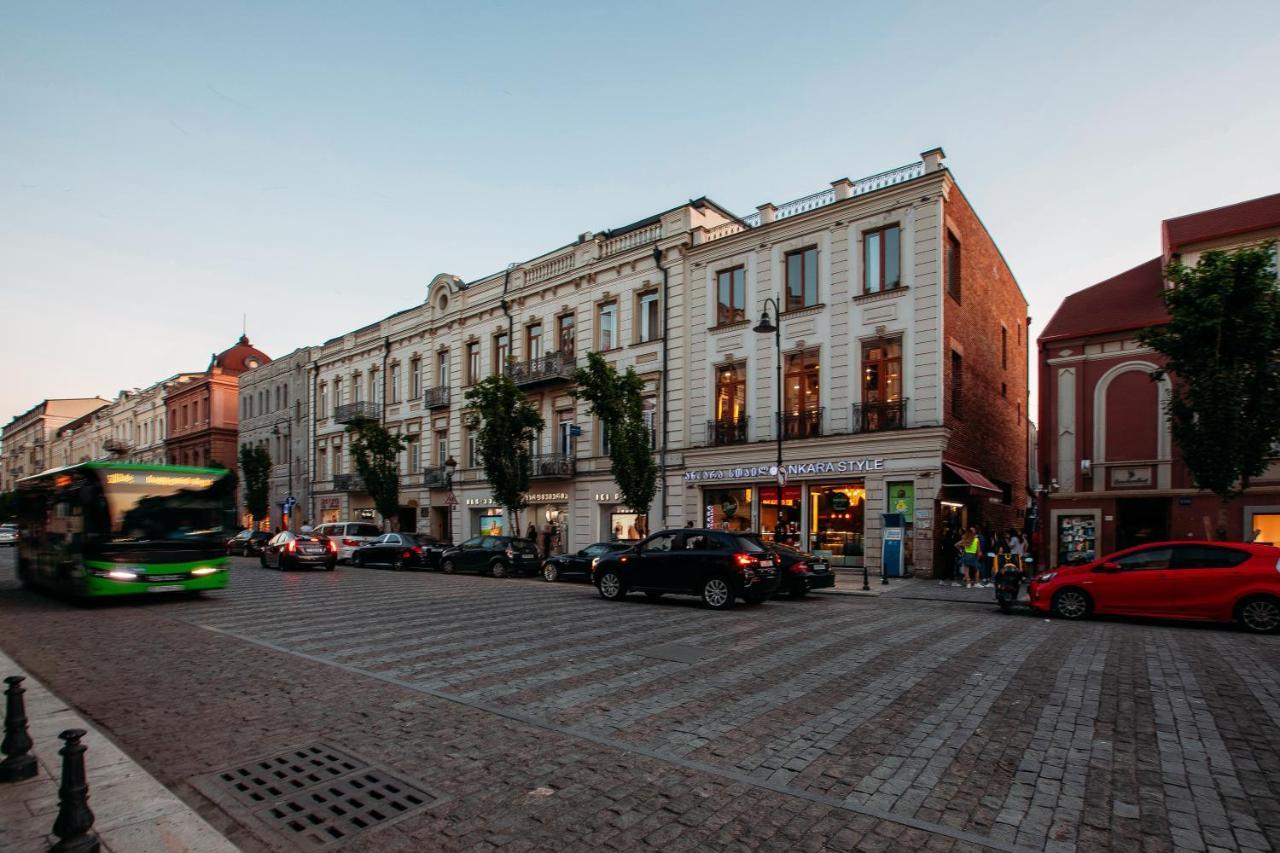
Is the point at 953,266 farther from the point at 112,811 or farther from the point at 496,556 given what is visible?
the point at 112,811

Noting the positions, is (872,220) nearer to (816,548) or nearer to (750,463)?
(750,463)

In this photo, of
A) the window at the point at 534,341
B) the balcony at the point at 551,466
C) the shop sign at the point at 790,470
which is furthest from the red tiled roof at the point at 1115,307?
the window at the point at 534,341

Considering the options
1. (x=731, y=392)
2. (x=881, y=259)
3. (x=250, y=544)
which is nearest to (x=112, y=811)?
(x=881, y=259)

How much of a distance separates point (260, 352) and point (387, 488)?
38513 millimetres

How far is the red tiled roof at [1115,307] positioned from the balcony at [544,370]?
1842 centimetres

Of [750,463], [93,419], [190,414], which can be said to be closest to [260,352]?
[190,414]

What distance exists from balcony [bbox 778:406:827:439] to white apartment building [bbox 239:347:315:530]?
3568 cm

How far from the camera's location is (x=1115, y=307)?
2459 centimetres

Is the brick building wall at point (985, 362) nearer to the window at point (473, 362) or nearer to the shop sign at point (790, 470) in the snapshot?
the shop sign at point (790, 470)

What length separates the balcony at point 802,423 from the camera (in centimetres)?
2439

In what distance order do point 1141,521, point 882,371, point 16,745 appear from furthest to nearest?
1. point 882,371
2. point 1141,521
3. point 16,745

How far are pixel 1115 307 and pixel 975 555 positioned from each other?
36.7 feet

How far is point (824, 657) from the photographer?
9117 mm

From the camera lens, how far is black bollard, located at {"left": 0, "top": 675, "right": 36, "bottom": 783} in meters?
4.77
